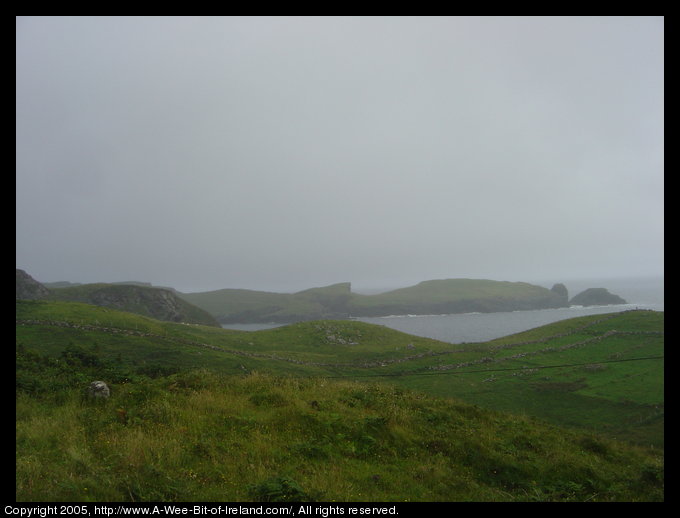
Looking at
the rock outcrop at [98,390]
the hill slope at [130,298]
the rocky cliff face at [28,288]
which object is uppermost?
the rocky cliff face at [28,288]

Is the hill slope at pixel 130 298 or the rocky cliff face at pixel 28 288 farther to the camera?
the hill slope at pixel 130 298

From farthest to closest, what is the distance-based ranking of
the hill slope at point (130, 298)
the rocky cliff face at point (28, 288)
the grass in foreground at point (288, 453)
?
the hill slope at point (130, 298), the rocky cliff face at point (28, 288), the grass in foreground at point (288, 453)

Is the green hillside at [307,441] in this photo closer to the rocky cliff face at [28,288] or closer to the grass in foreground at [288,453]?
the grass in foreground at [288,453]

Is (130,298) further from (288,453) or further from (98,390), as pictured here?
(288,453)

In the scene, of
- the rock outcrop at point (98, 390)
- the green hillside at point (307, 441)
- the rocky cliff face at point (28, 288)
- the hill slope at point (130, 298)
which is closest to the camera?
the green hillside at point (307, 441)

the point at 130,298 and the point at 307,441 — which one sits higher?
the point at 307,441

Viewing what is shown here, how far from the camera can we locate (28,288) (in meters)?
78.8

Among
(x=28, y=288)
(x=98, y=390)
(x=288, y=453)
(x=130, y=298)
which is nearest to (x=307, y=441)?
(x=288, y=453)

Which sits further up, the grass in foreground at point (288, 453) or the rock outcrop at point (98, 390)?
the rock outcrop at point (98, 390)

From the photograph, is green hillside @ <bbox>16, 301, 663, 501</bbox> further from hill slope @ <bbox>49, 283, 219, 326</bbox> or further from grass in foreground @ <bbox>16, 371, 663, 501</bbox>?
hill slope @ <bbox>49, 283, 219, 326</bbox>

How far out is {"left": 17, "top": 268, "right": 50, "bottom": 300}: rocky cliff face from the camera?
76.1 m

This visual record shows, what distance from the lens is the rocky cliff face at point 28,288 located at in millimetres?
76050

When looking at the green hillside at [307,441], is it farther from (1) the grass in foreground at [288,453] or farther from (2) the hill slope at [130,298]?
(2) the hill slope at [130,298]

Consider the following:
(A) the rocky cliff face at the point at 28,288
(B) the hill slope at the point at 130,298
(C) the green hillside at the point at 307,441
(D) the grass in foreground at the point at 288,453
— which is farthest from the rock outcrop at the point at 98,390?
(B) the hill slope at the point at 130,298
